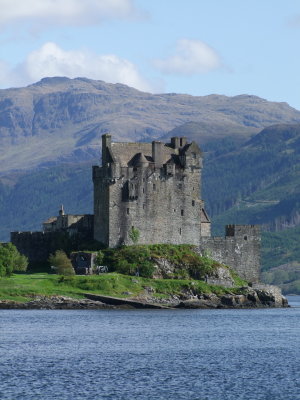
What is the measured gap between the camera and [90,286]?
12775 centimetres

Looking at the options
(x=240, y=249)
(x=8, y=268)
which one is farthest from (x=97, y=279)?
(x=240, y=249)

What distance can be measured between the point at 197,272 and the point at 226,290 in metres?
4.15

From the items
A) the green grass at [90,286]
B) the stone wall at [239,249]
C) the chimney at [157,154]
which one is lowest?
the green grass at [90,286]

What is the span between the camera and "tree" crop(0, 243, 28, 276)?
13038 centimetres

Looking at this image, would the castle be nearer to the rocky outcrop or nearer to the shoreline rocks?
→ the rocky outcrop

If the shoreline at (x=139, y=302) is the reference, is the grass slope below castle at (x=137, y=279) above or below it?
above

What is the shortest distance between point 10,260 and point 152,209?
19120 millimetres

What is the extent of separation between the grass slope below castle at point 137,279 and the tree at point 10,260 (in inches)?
52.2

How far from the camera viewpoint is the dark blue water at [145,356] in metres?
68.1

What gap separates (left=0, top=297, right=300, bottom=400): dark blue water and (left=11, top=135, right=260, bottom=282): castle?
1848 cm


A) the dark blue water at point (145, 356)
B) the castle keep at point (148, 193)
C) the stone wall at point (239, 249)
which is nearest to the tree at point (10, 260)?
the castle keep at point (148, 193)

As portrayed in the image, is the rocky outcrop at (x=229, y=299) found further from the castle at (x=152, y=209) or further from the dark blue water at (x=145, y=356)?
the dark blue water at (x=145, y=356)

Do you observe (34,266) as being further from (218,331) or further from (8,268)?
(218,331)

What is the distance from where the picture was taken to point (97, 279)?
128500 millimetres
